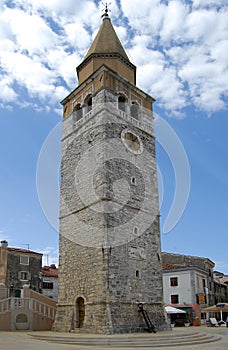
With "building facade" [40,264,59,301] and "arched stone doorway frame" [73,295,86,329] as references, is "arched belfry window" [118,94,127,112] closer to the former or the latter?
"arched stone doorway frame" [73,295,86,329]

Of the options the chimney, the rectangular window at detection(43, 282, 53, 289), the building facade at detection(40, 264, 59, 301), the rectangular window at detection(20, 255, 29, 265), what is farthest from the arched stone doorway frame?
the rectangular window at detection(43, 282, 53, 289)

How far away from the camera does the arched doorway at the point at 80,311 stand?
16.5 metres

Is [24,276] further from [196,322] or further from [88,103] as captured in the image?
[88,103]

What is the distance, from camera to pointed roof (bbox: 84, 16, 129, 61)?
71.6 ft

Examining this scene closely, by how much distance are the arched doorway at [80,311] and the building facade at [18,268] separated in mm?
12207

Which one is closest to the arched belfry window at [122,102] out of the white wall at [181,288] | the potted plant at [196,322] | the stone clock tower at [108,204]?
the stone clock tower at [108,204]

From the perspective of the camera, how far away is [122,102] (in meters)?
20.8

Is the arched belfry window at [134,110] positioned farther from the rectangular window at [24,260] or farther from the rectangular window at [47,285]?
the rectangular window at [47,285]

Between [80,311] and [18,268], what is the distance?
43.3 feet

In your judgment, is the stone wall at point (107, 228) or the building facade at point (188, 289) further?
the building facade at point (188, 289)

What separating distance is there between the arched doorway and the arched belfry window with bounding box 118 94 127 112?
10.5 m

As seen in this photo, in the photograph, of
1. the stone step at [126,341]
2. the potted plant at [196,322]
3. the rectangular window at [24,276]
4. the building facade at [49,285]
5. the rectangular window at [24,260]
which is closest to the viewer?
the stone step at [126,341]

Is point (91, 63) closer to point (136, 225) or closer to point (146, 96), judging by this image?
A: point (146, 96)

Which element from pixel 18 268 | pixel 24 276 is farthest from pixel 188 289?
pixel 18 268
